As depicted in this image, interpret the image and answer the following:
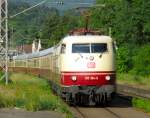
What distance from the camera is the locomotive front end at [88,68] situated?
25.7 meters

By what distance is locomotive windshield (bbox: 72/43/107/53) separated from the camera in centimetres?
2611

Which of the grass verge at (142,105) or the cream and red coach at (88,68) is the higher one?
the cream and red coach at (88,68)

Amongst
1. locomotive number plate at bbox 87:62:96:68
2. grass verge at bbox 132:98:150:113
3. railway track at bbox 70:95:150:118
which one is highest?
locomotive number plate at bbox 87:62:96:68

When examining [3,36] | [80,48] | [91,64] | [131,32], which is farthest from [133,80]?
[91,64]

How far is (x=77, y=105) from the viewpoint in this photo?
91.2ft

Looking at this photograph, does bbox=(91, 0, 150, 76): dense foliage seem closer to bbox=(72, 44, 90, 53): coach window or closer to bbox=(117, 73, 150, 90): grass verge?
bbox=(117, 73, 150, 90): grass verge

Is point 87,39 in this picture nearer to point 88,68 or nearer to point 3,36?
point 88,68

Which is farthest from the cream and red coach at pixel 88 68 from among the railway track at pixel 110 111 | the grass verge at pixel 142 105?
the grass verge at pixel 142 105

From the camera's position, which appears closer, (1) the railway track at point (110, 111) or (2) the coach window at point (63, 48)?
(1) the railway track at point (110, 111)

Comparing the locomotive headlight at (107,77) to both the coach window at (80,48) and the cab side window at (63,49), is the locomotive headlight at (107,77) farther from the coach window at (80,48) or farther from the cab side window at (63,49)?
the cab side window at (63,49)

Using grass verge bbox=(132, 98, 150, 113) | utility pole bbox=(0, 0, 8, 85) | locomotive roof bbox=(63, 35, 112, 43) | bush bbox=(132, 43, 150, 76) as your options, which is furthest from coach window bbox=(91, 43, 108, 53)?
bush bbox=(132, 43, 150, 76)

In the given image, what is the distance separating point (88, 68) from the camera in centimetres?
2570

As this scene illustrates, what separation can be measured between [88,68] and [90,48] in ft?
3.03

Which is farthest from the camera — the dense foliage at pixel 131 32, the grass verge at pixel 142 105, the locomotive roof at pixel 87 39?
the dense foliage at pixel 131 32
